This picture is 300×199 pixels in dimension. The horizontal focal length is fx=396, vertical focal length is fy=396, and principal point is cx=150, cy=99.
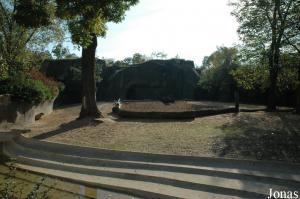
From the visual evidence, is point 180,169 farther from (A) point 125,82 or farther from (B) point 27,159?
(A) point 125,82

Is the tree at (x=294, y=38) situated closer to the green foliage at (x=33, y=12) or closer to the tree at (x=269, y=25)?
the tree at (x=269, y=25)

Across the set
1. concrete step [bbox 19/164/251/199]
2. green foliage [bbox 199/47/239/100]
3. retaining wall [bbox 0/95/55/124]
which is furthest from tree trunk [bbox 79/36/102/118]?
green foliage [bbox 199/47/239/100]

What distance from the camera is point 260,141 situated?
42.5ft

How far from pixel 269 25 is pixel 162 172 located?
1261 cm

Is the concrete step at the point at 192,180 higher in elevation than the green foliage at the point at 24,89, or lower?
lower

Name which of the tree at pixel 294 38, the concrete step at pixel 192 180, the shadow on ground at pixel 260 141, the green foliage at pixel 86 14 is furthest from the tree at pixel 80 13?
the tree at pixel 294 38

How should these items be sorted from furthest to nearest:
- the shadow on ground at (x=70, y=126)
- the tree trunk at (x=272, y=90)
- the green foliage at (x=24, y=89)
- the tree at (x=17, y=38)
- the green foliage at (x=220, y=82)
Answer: the green foliage at (x=220, y=82) < the tree at (x=17, y=38) < the tree trunk at (x=272, y=90) < the green foliage at (x=24, y=89) < the shadow on ground at (x=70, y=126)

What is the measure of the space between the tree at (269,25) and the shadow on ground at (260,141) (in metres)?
4.92

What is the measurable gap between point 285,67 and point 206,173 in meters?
12.1

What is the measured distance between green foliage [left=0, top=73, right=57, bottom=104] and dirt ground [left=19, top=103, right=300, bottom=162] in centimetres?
157

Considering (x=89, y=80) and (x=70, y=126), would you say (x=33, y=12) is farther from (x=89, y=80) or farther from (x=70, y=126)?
(x=70, y=126)

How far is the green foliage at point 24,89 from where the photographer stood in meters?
18.9

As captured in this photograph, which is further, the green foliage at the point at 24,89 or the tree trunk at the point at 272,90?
the tree trunk at the point at 272,90

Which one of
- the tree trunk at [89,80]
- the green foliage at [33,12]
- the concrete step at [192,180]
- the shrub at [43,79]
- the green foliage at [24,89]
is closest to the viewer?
the concrete step at [192,180]
